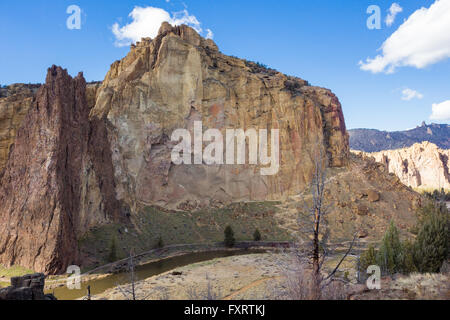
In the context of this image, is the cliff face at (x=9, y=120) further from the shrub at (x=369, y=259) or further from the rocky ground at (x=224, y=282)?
the shrub at (x=369, y=259)

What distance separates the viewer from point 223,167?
58844mm

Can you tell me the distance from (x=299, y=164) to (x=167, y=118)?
26602 mm

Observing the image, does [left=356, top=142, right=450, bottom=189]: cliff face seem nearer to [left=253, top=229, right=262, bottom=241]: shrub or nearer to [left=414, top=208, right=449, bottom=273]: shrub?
[left=253, top=229, right=262, bottom=241]: shrub

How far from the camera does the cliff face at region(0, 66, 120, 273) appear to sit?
101 ft

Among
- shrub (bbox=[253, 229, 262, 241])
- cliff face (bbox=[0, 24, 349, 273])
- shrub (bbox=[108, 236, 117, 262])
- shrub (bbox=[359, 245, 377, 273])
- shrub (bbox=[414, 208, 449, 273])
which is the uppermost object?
cliff face (bbox=[0, 24, 349, 273])

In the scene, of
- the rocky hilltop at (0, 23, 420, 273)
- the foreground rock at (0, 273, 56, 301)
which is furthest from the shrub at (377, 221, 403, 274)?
the foreground rock at (0, 273, 56, 301)

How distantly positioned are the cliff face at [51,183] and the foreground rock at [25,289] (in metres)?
17.0

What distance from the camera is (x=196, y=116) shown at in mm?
58312

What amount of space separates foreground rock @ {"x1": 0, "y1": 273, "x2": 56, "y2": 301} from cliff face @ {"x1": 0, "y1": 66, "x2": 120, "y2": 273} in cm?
1698

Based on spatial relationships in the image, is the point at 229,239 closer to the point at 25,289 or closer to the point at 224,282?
the point at 224,282
